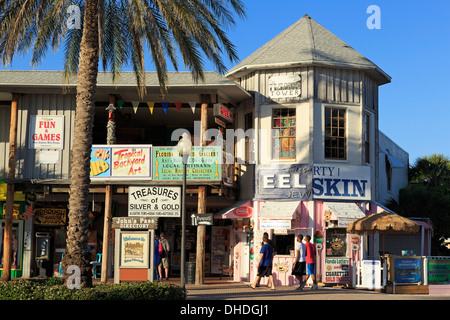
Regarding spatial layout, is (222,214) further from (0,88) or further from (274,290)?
(0,88)

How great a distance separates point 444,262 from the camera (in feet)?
66.8

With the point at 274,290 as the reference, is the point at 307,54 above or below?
above

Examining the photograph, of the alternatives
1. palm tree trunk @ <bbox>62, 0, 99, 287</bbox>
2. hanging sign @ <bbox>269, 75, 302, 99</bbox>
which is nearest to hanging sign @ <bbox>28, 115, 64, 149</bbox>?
hanging sign @ <bbox>269, 75, 302, 99</bbox>

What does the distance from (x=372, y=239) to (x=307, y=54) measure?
23.9 ft

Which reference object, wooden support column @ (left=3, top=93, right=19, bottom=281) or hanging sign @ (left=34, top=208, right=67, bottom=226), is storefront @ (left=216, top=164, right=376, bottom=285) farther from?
wooden support column @ (left=3, top=93, right=19, bottom=281)

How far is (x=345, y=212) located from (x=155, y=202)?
797 cm

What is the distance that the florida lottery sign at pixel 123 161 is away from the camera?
23047mm

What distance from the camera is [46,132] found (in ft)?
78.0

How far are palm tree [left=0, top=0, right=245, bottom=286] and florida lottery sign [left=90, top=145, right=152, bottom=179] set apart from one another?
386cm

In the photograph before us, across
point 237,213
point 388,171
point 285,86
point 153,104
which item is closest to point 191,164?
point 237,213

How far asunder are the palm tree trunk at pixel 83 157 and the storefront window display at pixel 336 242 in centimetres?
1049

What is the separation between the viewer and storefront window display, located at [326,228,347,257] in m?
23.1

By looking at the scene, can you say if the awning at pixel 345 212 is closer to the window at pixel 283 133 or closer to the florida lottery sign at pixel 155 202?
the window at pixel 283 133
